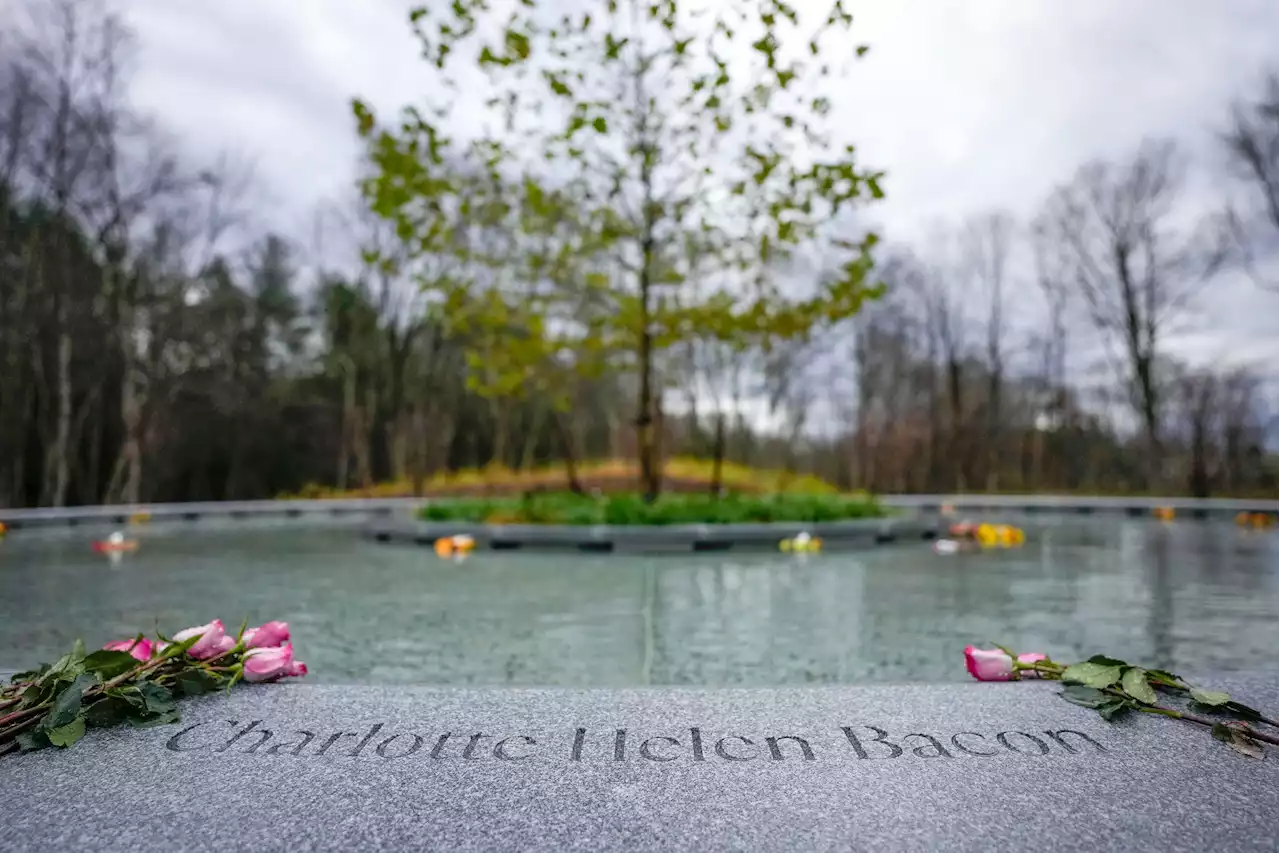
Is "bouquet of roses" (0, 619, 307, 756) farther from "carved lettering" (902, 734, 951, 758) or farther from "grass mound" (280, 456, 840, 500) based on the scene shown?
"grass mound" (280, 456, 840, 500)

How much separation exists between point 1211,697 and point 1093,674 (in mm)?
311

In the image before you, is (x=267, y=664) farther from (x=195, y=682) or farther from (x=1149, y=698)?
(x=1149, y=698)

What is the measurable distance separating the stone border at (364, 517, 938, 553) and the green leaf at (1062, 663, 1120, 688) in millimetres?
8008

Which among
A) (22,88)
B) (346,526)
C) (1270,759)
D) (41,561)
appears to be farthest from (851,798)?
(22,88)

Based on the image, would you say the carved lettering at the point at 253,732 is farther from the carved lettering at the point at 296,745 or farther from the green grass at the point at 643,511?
the green grass at the point at 643,511

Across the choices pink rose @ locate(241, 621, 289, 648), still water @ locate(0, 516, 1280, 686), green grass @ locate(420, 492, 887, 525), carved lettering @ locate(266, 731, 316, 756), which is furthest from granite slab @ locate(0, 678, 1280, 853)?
green grass @ locate(420, 492, 887, 525)

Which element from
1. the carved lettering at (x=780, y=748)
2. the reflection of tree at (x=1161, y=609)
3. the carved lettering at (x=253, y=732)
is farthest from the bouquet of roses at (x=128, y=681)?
the reflection of tree at (x=1161, y=609)

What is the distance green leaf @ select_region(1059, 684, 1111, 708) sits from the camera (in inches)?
101

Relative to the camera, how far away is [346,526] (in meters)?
16.3

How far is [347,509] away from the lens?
20594 millimetres

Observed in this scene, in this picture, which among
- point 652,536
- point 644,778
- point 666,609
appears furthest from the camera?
point 652,536

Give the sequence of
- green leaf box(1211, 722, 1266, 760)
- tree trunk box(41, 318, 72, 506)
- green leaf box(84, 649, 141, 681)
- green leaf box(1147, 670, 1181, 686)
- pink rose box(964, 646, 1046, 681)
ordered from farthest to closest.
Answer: tree trunk box(41, 318, 72, 506) < pink rose box(964, 646, 1046, 681) < green leaf box(1147, 670, 1181, 686) < green leaf box(84, 649, 141, 681) < green leaf box(1211, 722, 1266, 760)

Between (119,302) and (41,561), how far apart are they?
14.2m

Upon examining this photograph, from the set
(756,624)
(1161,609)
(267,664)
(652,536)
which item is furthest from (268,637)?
(652,536)
